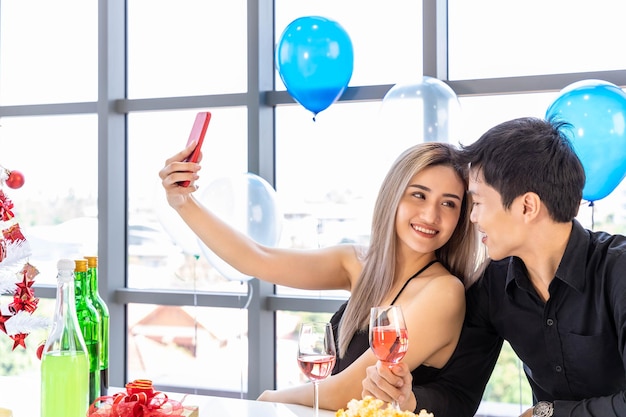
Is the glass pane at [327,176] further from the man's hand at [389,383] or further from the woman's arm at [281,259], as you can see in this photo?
the man's hand at [389,383]

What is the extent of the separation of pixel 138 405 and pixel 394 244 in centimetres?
108

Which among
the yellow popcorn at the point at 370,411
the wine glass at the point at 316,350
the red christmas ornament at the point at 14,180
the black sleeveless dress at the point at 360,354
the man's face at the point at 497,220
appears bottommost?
the black sleeveless dress at the point at 360,354

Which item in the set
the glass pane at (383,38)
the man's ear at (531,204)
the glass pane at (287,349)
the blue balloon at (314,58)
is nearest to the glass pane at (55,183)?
the glass pane at (287,349)

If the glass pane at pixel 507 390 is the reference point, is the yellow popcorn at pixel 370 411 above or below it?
above

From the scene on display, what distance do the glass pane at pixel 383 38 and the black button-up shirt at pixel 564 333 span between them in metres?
1.59

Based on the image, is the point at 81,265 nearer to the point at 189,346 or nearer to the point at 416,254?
the point at 416,254

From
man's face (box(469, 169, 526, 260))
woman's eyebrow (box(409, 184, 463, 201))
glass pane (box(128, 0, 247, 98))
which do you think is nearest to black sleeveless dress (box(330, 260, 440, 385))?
woman's eyebrow (box(409, 184, 463, 201))

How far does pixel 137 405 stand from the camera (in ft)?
4.17

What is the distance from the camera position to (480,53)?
127 inches

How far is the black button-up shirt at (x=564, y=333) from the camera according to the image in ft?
5.61

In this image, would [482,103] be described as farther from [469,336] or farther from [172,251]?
[172,251]

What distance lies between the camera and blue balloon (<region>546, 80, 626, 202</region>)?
2.22m

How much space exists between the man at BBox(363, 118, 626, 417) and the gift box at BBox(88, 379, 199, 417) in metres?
0.60

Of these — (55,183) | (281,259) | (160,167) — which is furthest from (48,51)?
(281,259)
